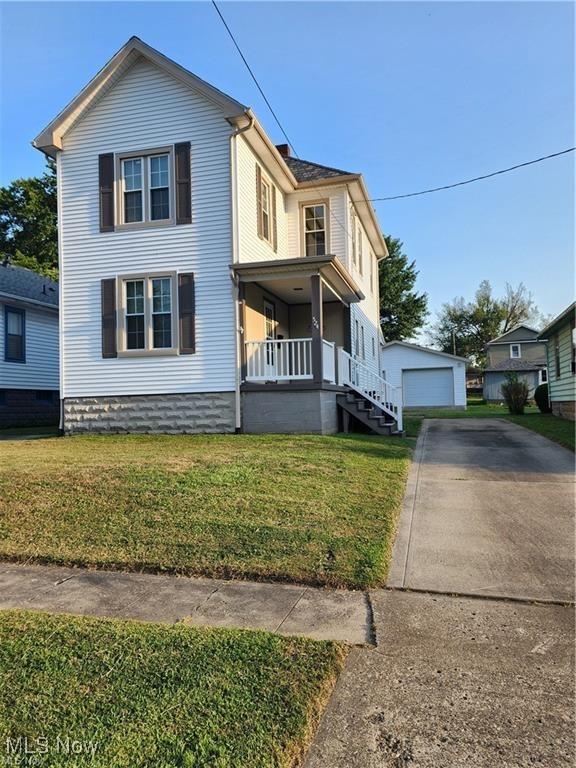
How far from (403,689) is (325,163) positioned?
16706mm

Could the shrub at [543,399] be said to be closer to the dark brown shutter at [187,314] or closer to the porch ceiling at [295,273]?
the porch ceiling at [295,273]

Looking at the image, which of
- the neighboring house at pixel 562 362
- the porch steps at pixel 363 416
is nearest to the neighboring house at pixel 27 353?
the porch steps at pixel 363 416

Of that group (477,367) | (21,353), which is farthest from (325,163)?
(477,367)

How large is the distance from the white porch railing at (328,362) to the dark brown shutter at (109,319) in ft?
15.7

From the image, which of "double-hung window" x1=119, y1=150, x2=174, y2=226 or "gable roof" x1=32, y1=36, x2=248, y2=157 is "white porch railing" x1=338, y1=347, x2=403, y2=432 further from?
"gable roof" x1=32, y1=36, x2=248, y2=157

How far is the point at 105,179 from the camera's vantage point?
12.8 metres

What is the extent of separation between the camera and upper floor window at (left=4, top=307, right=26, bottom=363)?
1830 centimetres

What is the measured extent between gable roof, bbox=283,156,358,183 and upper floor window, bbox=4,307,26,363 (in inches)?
412

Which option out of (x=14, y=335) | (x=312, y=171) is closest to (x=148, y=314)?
(x=312, y=171)

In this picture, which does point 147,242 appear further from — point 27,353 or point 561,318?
point 561,318

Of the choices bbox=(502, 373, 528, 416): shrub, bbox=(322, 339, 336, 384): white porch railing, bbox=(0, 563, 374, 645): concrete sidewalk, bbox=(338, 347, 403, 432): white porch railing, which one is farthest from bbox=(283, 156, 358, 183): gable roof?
bbox=(0, 563, 374, 645): concrete sidewalk

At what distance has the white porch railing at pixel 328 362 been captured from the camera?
40.0 feet

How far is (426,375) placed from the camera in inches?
1243

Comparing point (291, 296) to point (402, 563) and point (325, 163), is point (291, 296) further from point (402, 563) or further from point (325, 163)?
point (402, 563)
